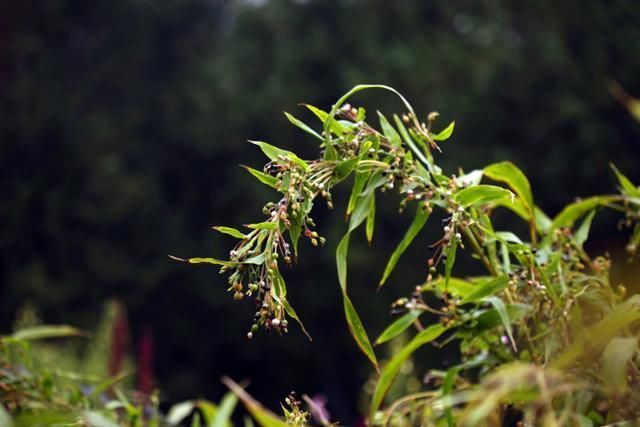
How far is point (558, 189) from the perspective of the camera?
7.55 meters

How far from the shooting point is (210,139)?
28.9 feet

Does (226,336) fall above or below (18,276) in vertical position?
below

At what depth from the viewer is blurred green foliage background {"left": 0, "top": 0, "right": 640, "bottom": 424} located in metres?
7.97

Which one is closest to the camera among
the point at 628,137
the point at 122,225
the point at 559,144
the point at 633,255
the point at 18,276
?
the point at 633,255

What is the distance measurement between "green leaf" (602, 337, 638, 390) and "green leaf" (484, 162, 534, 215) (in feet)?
1.15

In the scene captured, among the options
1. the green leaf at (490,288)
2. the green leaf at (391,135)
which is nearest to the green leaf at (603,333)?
the green leaf at (490,288)

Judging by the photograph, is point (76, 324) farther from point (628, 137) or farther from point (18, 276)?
point (628, 137)

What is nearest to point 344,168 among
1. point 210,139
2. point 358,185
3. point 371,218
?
point 358,185

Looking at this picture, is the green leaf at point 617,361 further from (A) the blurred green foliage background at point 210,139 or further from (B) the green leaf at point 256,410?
(A) the blurred green foliage background at point 210,139

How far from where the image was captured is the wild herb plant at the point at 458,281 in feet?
2.10

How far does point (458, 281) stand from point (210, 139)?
7982mm

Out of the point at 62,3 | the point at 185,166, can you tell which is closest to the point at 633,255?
the point at 185,166

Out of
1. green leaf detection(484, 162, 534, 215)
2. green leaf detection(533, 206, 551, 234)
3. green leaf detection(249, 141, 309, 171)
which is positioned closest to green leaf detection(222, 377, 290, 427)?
green leaf detection(249, 141, 309, 171)

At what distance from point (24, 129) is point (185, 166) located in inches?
67.1
